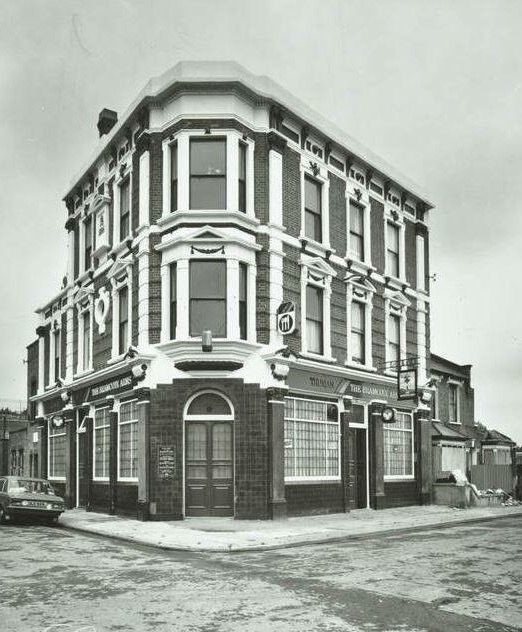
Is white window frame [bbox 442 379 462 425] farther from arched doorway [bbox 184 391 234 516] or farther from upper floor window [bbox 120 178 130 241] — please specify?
upper floor window [bbox 120 178 130 241]

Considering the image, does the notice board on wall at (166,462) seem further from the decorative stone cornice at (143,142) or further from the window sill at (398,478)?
the window sill at (398,478)

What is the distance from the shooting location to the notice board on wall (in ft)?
67.7

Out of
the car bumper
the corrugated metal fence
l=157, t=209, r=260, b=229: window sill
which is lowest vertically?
the corrugated metal fence

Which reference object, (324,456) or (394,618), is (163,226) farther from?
(394,618)

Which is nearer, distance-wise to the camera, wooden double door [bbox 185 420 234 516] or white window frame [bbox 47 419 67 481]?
wooden double door [bbox 185 420 234 516]

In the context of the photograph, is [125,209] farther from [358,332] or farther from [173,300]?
[358,332]

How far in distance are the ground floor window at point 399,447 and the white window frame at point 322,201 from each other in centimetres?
704

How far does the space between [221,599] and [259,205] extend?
14.2m

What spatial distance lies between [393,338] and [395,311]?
100cm

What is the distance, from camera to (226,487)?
20.8 meters

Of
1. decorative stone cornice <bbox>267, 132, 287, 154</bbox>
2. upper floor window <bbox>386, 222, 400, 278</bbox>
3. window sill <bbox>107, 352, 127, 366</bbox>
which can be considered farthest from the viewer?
upper floor window <bbox>386, 222, 400, 278</bbox>

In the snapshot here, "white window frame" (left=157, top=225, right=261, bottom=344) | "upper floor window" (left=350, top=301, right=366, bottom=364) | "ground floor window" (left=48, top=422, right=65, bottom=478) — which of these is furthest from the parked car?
"upper floor window" (left=350, top=301, right=366, bottom=364)

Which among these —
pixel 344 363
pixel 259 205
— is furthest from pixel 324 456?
pixel 259 205

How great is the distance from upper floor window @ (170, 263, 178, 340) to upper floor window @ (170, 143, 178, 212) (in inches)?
Answer: 71.5
